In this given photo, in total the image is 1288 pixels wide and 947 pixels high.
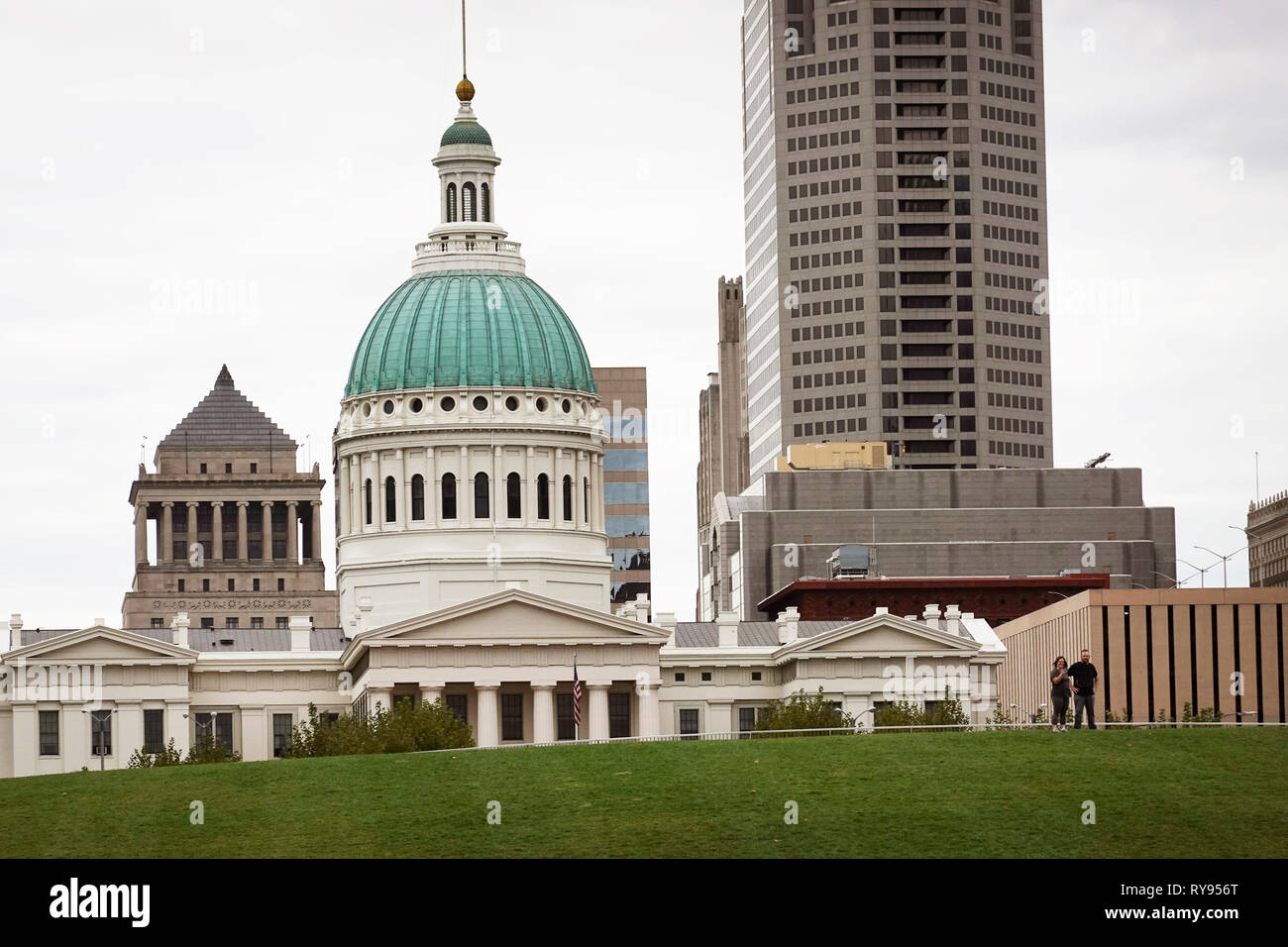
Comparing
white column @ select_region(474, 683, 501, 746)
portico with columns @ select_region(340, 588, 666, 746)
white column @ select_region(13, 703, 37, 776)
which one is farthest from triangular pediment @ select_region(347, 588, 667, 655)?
white column @ select_region(13, 703, 37, 776)

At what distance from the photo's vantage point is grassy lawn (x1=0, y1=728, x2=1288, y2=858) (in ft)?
254

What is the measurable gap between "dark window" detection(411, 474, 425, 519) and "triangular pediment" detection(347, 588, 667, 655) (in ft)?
57.3

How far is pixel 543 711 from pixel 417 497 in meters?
22.1

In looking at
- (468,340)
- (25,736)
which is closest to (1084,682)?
(25,736)

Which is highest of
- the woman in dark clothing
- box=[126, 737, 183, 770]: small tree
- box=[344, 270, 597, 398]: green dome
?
box=[344, 270, 597, 398]: green dome

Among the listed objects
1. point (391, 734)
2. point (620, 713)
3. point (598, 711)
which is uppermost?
point (598, 711)

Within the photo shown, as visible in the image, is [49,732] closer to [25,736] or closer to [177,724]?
[25,736]

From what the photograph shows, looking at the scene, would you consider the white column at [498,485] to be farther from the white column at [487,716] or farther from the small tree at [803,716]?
the small tree at [803,716]

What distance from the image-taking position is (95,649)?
16138 cm

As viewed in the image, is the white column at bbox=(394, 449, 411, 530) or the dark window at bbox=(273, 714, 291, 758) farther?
the white column at bbox=(394, 449, 411, 530)

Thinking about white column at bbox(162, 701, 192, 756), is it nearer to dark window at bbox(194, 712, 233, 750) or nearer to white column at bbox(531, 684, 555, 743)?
dark window at bbox(194, 712, 233, 750)

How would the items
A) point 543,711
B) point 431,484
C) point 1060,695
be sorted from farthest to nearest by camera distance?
point 431,484
point 543,711
point 1060,695
